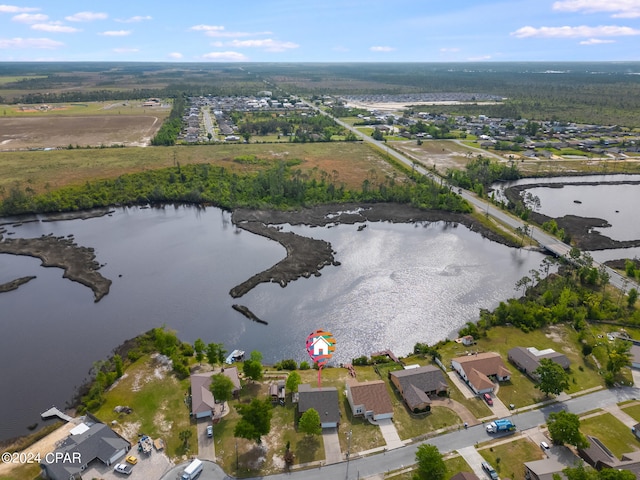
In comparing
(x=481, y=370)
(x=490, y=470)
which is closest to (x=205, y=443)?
(x=490, y=470)

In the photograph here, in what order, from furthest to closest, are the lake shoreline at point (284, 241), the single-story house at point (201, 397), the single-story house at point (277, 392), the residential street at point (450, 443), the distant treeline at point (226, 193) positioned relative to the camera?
1. the distant treeline at point (226, 193)
2. the lake shoreline at point (284, 241)
3. the single-story house at point (277, 392)
4. the single-story house at point (201, 397)
5. the residential street at point (450, 443)

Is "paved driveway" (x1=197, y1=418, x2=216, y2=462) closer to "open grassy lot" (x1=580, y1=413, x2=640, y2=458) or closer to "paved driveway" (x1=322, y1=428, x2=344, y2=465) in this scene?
"paved driveway" (x1=322, y1=428, x2=344, y2=465)

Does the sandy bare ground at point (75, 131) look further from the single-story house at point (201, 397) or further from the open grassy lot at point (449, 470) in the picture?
→ the open grassy lot at point (449, 470)

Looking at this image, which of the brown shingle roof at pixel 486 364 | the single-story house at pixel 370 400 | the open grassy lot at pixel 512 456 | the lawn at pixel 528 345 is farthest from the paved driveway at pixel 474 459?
the brown shingle roof at pixel 486 364

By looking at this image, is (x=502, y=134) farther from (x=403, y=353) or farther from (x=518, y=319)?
(x=403, y=353)

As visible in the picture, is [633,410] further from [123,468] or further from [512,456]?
[123,468]

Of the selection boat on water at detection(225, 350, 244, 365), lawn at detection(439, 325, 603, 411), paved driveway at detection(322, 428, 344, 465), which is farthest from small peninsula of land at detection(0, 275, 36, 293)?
lawn at detection(439, 325, 603, 411)

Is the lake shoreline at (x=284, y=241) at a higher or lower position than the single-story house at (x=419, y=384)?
higher
